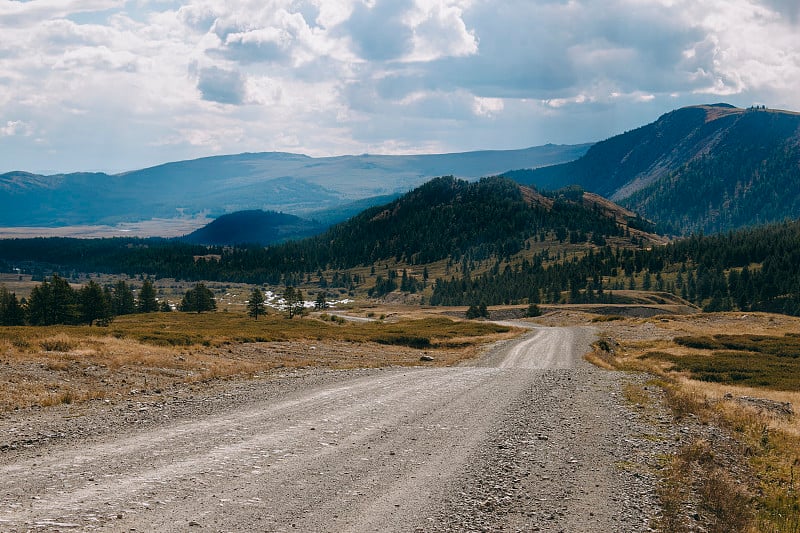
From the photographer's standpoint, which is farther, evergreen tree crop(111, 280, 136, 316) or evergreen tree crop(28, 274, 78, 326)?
evergreen tree crop(111, 280, 136, 316)

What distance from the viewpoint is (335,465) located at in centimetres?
1452

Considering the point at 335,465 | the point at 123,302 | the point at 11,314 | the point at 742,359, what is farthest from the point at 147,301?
the point at 335,465

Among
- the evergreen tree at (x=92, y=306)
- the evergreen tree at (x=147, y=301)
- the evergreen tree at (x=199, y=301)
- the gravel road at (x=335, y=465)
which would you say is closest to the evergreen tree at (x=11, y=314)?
the evergreen tree at (x=92, y=306)

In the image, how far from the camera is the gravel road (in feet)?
36.6

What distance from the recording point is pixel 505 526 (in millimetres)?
11289

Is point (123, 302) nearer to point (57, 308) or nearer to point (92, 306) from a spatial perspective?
point (57, 308)

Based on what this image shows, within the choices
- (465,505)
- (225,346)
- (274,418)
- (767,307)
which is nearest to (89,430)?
(274,418)

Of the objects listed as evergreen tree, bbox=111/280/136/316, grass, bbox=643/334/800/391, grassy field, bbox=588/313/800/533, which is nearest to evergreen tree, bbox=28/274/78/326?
evergreen tree, bbox=111/280/136/316

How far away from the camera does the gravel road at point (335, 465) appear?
11141 mm

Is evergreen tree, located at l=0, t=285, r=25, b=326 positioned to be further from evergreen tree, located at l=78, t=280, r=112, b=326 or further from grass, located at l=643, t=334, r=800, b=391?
grass, located at l=643, t=334, r=800, b=391

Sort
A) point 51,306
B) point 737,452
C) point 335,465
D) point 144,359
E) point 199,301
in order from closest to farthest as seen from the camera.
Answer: point 335,465, point 737,452, point 144,359, point 51,306, point 199,301

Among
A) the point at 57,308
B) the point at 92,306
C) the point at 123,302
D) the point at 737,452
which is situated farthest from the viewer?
the point at 123,302

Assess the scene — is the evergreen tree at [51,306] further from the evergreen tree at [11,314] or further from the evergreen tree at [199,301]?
the evergreen tree at [199,301]

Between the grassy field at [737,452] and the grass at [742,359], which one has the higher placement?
the grassy field at [737,452]
